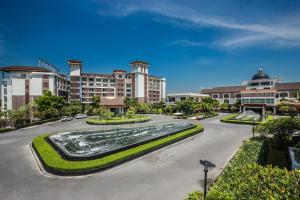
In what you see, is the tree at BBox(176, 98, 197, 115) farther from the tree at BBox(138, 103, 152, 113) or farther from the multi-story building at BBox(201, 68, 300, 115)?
the multi-story building at BBox(201, 68, 300, 115)

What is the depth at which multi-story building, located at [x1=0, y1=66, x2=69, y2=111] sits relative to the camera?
190 ft

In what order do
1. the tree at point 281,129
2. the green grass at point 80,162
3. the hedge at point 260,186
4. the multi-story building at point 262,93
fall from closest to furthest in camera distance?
1. the hedge at point 260,186
2. the green grass at point 80,162
3. the tree at point 281,129
4. the multi-story building at point 262,93

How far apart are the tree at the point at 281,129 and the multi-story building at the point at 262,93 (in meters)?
41.1

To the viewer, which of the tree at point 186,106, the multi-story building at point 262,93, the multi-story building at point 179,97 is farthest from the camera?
the multi-story building at point 179,97

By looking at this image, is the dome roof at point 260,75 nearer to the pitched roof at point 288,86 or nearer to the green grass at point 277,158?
the pitched roof at point 288,86

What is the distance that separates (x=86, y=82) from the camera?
72125 millimetres

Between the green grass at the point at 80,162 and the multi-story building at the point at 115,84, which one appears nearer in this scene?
the green grass at the point at 80,162

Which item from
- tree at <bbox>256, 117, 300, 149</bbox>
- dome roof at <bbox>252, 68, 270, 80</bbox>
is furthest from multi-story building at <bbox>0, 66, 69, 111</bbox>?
dome roof at <bbox>252, 68, 270, 80</bbox>

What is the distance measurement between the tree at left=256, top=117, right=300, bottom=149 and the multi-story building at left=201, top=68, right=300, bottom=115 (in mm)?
41120

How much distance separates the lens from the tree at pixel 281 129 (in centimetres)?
1878

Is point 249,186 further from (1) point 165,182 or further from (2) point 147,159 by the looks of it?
(2) point 147,159

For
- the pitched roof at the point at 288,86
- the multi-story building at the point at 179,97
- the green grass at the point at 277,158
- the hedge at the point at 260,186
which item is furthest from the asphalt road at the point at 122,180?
the pitched roof at the point at 288,86

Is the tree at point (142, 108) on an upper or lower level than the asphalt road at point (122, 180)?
upper

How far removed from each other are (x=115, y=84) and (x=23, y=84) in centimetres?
3328
